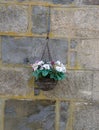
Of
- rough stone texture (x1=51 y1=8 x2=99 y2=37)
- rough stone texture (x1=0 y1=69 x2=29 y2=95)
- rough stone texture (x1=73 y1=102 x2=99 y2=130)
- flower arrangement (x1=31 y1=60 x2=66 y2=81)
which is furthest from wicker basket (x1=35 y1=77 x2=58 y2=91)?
rough stone texture (x1=51 y1=8 x2=99 y2=37)

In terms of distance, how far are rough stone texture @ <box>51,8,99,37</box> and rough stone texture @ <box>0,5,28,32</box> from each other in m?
0.28

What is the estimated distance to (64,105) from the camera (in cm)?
284

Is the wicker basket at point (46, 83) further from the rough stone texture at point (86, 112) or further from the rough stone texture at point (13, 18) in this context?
the rough stone texture at point (13, 18)

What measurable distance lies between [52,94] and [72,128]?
408mm

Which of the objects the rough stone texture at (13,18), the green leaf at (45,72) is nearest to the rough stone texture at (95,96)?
the green leaf at (45,72)

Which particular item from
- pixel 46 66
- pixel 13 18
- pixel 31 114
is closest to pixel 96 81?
pixel 46 66

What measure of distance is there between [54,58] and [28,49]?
0.91ft

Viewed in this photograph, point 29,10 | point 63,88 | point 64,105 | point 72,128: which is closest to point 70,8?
point 29,10

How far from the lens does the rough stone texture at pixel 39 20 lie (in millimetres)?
2768

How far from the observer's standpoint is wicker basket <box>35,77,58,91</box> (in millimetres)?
2678

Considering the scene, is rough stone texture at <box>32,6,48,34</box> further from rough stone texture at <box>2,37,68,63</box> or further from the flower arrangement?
the flower arrangement

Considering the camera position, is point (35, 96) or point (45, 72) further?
point (35, 96)

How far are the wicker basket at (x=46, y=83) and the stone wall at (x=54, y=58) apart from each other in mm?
85

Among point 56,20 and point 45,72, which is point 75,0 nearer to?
point 56,20
